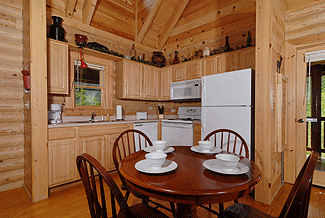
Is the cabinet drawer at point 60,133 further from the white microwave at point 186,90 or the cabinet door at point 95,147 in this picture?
the white microwave at point 186,90

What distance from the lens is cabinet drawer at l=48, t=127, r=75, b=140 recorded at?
2.29m

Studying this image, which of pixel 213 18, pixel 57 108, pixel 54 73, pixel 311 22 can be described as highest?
pixel 213 18

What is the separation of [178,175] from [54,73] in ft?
8.23

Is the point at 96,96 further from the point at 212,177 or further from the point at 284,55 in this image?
the point at 284,55

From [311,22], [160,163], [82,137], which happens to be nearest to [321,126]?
[311,22]

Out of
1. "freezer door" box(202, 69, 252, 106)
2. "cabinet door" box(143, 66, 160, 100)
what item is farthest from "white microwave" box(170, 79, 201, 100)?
"freezer door" box(202, 69, 252, 106)

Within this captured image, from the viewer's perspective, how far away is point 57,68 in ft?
8.64

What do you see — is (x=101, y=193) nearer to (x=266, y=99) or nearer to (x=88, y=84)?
(x=266, y=99)

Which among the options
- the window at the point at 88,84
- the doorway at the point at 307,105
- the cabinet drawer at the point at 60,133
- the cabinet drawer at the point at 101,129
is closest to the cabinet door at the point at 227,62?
the doorway at the point at 307,105

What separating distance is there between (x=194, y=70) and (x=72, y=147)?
2.62 meters

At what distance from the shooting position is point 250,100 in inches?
88.5

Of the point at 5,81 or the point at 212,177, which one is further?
the point at 5,81

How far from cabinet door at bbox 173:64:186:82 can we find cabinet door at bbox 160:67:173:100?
12 cm

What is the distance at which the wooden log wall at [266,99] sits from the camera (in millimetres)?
2064
